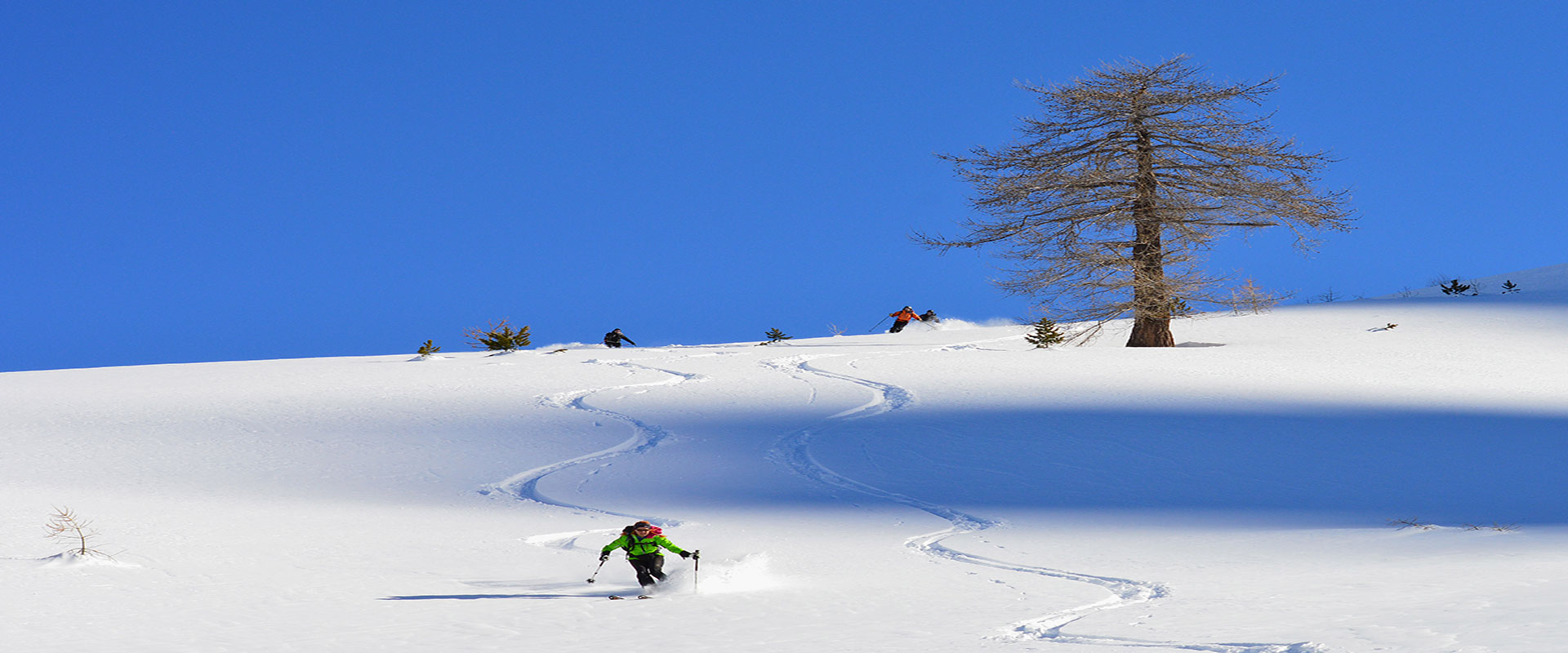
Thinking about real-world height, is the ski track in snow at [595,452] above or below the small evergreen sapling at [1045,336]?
below

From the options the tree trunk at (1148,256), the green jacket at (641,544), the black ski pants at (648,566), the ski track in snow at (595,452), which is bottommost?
the black ski pants at (648,566)

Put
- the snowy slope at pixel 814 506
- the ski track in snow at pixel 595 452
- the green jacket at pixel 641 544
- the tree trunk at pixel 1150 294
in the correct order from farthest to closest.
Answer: the tree trunk at pixel 1150 294, the ski track in snow at pixel 595 452, the green jacket at pixel 641 544, the snowy slope at pixel 814 506

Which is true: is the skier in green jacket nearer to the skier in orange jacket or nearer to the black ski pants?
the black ski pants

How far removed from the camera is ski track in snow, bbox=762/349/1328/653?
4590 millimetres

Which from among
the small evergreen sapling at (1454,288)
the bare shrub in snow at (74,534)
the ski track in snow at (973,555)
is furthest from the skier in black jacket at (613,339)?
the small evergreen sapling at (1454,288)

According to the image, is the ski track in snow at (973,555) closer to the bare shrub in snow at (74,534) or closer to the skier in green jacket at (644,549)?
the skier in green jacket at (644,549)

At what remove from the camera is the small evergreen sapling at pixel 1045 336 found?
2111cm

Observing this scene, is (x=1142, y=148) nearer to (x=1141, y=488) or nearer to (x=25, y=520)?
(x=1141, y=488)

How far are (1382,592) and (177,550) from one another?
619 cm

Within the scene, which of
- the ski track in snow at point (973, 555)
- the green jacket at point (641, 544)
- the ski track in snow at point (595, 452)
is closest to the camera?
the ski track in snow at point (973, 555)

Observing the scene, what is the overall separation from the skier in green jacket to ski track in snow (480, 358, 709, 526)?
176cm

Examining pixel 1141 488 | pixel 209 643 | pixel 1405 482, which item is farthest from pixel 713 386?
pixel 209 643

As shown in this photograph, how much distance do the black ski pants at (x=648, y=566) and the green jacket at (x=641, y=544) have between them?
0.02 metres

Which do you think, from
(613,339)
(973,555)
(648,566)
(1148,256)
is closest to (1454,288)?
(1148,256)
